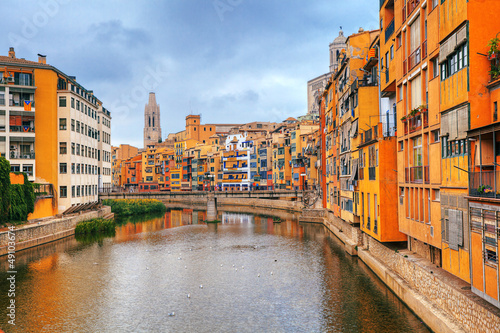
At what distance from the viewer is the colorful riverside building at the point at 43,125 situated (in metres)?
51.3

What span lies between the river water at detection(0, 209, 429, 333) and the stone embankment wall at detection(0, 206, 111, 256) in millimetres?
946

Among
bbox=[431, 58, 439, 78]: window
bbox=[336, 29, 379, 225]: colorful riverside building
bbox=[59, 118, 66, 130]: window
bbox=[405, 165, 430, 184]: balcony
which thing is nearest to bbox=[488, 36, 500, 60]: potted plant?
bbox=[431, 58, 439, 78]: window

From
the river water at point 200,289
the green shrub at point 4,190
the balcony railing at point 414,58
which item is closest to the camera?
the river water at point 200,289

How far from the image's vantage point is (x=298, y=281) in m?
29.6

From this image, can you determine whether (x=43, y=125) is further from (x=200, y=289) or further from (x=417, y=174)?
(x=417, y=174)

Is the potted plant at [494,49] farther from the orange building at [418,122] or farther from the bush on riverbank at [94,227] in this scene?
the bush on riverbank at [94,227]

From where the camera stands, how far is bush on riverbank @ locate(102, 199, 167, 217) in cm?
8294

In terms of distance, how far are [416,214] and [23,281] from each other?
26896 millimetres

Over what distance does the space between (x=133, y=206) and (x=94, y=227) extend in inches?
1184

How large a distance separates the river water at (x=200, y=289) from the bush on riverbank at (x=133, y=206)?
34873mm

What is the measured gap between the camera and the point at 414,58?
23.5m

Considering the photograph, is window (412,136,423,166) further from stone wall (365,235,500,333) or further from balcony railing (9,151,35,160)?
balcony railing (9,151,35,160)

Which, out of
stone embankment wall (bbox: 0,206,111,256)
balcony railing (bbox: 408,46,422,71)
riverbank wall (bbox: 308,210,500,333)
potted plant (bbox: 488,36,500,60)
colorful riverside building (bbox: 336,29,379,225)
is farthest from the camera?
stone embankment wall (bbox: 0,206,111,256)

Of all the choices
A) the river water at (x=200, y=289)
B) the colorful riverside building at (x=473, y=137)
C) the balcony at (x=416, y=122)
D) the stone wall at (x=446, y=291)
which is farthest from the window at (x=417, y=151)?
the river water at (x=200, y=289)
